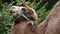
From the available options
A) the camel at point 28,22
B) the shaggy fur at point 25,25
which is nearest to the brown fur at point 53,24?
the camel at point 28,22

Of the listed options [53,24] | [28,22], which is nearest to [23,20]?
[28,22]

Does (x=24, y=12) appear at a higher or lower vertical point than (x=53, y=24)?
higher

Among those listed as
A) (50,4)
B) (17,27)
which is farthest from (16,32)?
(50,4)

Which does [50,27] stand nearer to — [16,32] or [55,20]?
[55,20]

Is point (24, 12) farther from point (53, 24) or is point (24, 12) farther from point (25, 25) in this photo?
point (53, 24)

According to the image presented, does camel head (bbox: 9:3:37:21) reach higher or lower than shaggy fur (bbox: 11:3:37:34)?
higher

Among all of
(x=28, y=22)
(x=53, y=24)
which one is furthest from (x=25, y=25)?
(x=53, y=24)

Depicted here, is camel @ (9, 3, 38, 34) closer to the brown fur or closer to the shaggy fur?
the shaggy fur

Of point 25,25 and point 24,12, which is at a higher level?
point 24,12

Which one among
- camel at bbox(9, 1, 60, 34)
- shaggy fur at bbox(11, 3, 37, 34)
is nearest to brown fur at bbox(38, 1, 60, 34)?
camel at bbox(9, 1, 60, 34)

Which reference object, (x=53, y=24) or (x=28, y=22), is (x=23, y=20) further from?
(x=53, y=24)

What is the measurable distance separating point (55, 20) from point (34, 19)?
0.84 feet

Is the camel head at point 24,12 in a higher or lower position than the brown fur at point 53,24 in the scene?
higher

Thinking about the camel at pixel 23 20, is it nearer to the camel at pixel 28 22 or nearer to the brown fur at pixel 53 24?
the camel at pixel 28 22
